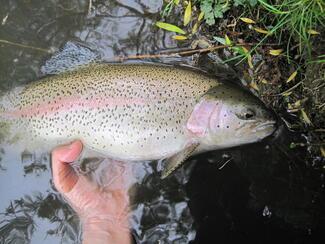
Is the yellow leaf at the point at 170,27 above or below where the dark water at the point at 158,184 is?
above

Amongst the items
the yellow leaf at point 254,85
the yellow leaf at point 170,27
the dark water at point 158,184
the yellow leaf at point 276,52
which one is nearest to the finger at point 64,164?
the dark water at point 158,184

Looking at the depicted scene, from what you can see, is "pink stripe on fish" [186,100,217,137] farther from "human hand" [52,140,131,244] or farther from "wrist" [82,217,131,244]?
"wrist" [82,217,131,244]

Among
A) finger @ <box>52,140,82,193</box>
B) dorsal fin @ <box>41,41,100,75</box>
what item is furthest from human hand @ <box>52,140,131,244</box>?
dorsal fin @ <box>41,41,100,75</box>

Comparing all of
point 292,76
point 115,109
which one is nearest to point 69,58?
point 115,109

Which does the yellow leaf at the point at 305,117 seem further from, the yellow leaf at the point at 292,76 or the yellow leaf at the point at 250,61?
the yellow leaf at the point at 250,61

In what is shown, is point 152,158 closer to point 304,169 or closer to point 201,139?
point 201,139

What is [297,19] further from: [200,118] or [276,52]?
[200,118]
